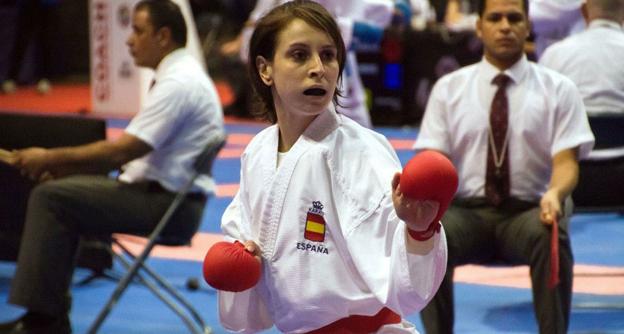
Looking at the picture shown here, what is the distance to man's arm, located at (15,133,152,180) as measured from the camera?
16.7 feet

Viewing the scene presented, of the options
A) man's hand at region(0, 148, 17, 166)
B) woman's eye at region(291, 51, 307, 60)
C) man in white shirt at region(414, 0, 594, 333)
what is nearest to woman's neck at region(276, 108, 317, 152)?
woman's eye at region(291, 51, 307, 60)

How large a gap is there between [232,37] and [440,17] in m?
3.28

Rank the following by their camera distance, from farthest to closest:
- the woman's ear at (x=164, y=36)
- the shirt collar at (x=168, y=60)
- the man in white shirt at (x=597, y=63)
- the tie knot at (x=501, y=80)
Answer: the man in white shirt at (x=597, y=63) < the woman's ear at (x=164, y=36) < the shirt collar at (x=168, y=60) < the tie knot at (x=501, y=80)

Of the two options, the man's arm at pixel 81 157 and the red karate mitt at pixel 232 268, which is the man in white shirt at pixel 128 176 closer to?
the man's arm at pixel 81 157

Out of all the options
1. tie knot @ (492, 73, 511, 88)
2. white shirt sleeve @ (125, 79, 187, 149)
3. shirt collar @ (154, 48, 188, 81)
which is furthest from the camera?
shirt collar @ (154, 48, 188, 81)

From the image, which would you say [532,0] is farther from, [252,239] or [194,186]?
[252,239]

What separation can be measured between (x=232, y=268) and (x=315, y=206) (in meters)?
0.25

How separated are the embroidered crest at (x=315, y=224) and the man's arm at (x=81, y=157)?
7.87 feet

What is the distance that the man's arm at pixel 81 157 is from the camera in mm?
5082

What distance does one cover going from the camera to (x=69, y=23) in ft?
61.7

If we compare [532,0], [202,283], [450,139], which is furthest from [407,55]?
[450,139]

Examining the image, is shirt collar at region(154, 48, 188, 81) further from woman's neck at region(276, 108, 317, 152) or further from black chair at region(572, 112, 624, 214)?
woman's neck at region(276, 108, 317, 152)

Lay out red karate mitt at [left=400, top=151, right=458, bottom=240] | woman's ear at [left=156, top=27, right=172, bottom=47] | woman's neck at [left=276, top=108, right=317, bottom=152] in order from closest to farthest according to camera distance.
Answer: red karate mitt at [left=400, top=151, right=458, bottom=240] → woman's neck at [left=276, top=108, right=317, bottom=152] → woman's ear at [left=156, top=27, right=172, bottom=47]

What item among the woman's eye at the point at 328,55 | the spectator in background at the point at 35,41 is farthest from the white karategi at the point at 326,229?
the spectator in background at the point at 35,41
